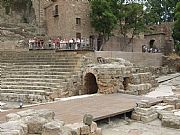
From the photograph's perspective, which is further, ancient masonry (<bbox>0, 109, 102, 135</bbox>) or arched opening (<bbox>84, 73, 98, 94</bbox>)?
arched opening (<bbox>84, 73, 98, 94</bbox>)

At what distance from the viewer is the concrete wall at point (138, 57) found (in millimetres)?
20309

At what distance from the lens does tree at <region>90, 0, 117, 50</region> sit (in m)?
28.7

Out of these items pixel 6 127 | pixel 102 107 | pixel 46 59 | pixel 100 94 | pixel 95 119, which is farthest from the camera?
pixel 46 59

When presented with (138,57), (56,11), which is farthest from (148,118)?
(56,11)

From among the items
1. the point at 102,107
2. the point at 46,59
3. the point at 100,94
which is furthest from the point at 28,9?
the point at 102,107

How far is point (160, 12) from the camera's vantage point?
50.0 meters

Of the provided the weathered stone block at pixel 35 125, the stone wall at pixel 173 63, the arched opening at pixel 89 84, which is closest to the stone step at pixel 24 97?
the arched opening at pixel 89 84

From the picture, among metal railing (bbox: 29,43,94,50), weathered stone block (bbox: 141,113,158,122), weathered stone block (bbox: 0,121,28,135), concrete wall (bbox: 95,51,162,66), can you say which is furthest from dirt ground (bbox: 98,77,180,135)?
metal railing (bbox: 29,43,94,50)

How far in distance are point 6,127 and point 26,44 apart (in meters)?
20.7

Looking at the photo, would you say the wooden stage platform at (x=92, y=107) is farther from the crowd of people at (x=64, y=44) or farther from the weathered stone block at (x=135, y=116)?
the crowd of people at (x=64, y=44)

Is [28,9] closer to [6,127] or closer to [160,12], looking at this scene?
[160,12]

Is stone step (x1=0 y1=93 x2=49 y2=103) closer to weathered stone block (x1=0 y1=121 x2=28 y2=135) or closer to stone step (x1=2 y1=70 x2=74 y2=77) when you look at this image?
stone step (x1=2 y1=70 x2=74 y2=77)

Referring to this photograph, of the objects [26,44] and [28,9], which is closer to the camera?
[26,44]

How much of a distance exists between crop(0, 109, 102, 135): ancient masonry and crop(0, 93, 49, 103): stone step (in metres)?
5.80
